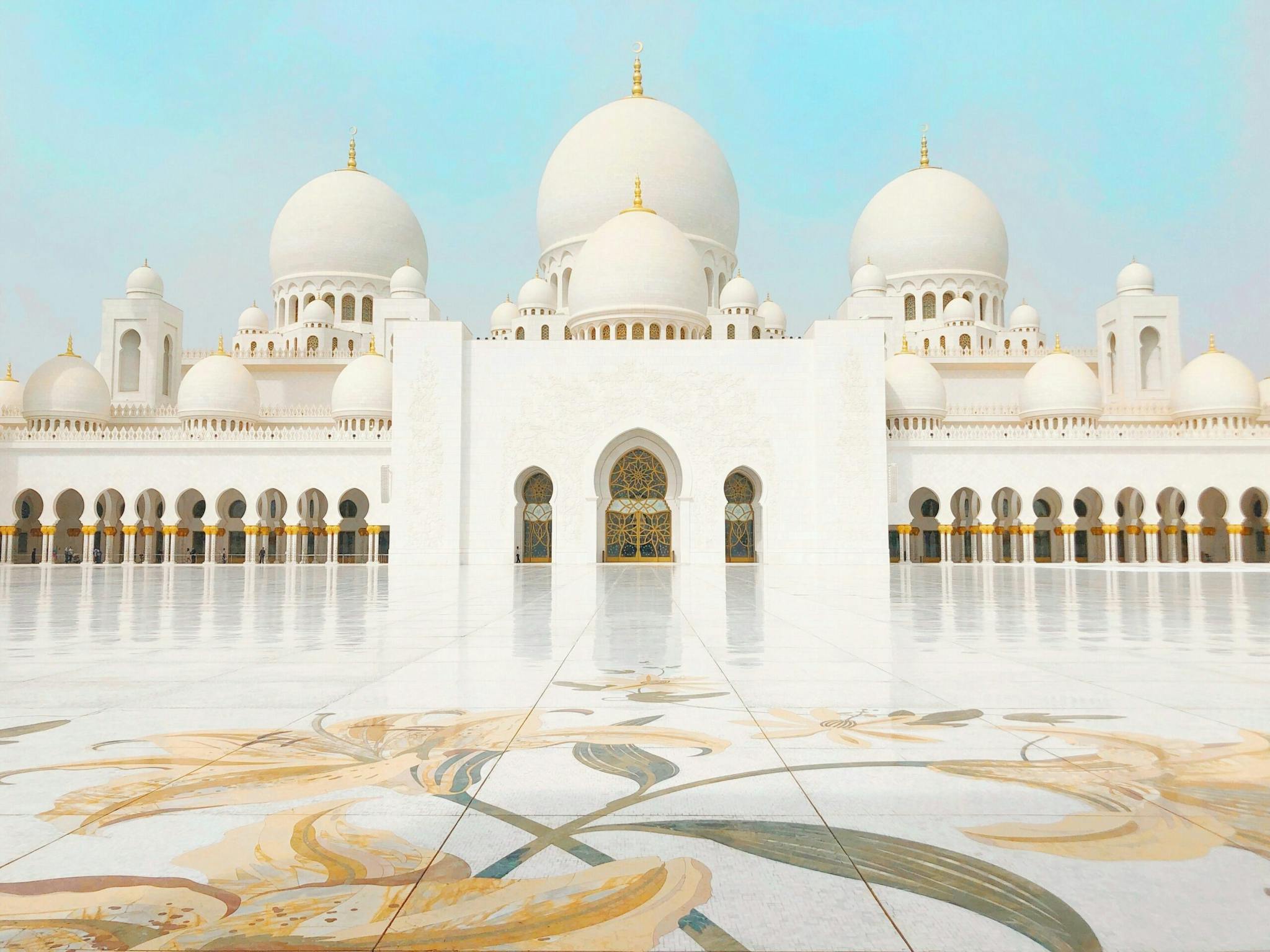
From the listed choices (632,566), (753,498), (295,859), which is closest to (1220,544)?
(753,498)

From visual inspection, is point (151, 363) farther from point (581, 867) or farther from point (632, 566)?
point (581, 867)

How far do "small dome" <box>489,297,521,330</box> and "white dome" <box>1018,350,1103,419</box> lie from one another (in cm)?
1505

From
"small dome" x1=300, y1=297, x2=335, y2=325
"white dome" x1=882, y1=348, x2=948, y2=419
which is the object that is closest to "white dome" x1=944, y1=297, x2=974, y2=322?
"white dome" x1=882, y1=348, x2=948, y2=419

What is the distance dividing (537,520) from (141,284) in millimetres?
16331

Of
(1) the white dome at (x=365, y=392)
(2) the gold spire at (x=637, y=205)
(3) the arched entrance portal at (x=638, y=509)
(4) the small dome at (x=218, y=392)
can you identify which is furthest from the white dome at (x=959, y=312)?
(4) the small dome at (x=218, y=392)

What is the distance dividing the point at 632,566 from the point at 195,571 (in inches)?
325

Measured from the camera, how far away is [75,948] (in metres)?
1.32

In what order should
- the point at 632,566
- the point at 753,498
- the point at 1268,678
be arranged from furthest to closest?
the point at 753,498 < the point at 632,566 < the point at 1268,678

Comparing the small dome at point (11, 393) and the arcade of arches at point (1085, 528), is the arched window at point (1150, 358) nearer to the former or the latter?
the arcade of arches at point (1085, 528)

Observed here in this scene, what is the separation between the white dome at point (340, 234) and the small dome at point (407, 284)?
2104 mm

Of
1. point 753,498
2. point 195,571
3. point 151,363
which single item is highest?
point 151,363

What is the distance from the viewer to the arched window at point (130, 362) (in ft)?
95.9

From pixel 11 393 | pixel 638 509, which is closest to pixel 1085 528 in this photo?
pixel 638 509

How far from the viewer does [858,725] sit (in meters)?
2.79
